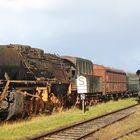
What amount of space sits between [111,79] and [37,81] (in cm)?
1775

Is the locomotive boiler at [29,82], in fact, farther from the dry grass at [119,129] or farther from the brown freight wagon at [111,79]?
the brown freight wagon at [111,79]

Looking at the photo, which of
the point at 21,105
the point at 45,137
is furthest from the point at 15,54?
the point at 45,137

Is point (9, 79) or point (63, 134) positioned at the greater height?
point (9, 79)

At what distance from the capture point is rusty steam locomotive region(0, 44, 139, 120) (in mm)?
18188

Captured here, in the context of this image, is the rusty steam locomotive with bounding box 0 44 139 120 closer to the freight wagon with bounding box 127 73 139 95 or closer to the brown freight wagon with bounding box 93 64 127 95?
the brown freight wagon with bounding box 93 64 127 95

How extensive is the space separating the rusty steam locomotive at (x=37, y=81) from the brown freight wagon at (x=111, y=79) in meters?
2.93

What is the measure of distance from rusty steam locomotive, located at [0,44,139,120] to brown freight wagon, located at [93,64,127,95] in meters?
2.93

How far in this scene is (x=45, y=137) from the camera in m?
13.1

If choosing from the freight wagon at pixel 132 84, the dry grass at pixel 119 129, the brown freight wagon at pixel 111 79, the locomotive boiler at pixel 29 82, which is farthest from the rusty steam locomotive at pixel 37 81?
the freight wagon at pixel 132 84

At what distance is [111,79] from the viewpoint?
38.2 metres

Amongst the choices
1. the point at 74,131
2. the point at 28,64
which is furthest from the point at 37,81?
the point at 74,131

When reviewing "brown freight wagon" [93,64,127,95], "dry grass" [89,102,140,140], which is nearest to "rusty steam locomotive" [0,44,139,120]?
"brown freight wagon" [93,64,127,95]

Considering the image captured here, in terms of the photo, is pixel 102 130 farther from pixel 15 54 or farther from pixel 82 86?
pixel 82 86

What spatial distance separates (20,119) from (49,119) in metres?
1.35
